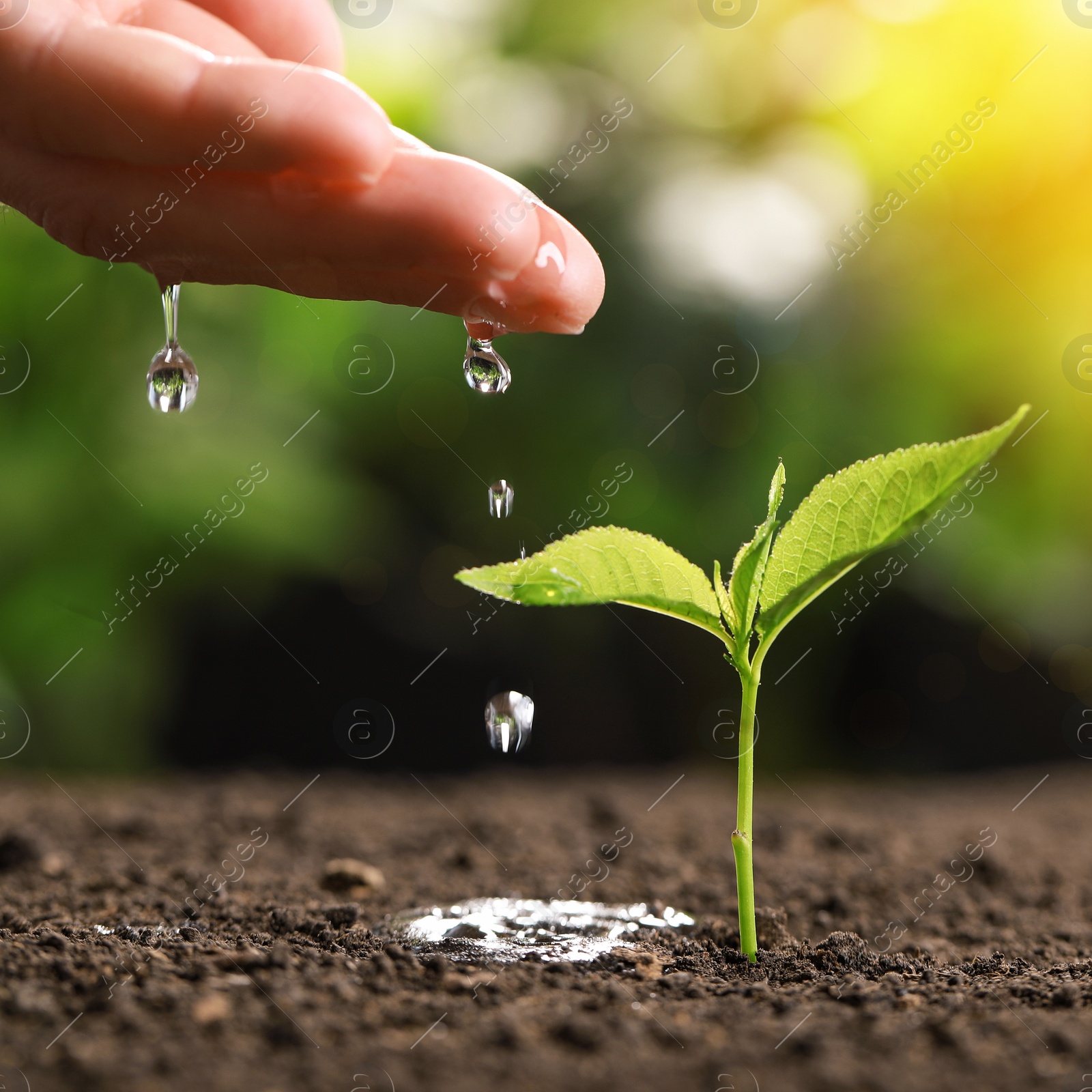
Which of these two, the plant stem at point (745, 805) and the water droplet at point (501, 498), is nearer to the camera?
the plant stem at point (745, 805)

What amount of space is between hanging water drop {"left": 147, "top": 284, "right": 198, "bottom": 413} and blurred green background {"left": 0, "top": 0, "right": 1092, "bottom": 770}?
1.47 m

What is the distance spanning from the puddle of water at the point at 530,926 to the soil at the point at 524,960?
0.03m

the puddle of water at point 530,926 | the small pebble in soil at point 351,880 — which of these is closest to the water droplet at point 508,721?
the puddle of water at point 530,926

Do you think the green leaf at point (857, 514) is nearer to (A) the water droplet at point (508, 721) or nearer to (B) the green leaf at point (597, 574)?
(B) the green leaf at point (597, 574)

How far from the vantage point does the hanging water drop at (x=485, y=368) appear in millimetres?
1025

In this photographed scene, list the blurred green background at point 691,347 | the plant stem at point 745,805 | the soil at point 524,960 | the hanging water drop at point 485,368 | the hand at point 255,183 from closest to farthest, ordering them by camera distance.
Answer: the soil at point 524,960, the hand at point 255,183, the plant stem at point 745,805, the hanging water drop at point 485,368, the blurred green background at point 691,347

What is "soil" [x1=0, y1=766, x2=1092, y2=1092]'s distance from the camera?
627 millimetres

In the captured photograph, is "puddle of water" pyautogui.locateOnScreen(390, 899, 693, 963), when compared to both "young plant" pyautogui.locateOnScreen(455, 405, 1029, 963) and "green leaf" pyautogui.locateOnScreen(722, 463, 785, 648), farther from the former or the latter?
"green leaf" pyautogui.locateOnScreen(722, 463, 785, 648)

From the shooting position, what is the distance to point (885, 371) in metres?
2.81

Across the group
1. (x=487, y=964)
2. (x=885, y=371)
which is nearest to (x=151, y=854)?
(x=487, y=964)

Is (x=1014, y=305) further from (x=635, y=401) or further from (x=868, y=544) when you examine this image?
(x=868, y=544)

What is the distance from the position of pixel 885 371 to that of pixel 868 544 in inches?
85.4

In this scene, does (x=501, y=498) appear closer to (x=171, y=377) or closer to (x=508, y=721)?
(x=508, y=721)

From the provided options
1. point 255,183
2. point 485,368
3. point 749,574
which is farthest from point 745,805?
point 255,183
